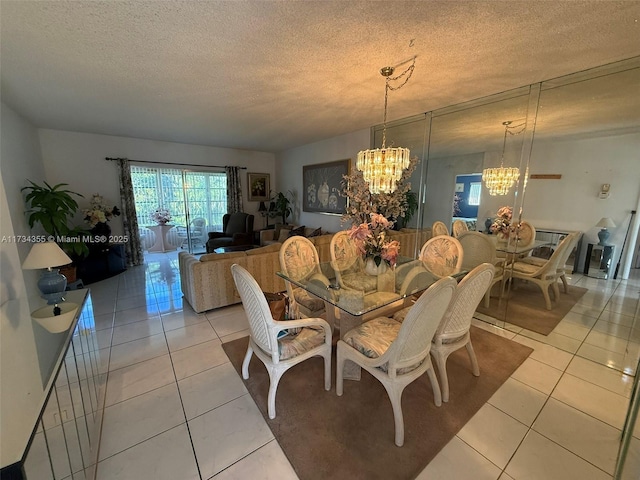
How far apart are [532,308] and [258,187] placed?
596 cm

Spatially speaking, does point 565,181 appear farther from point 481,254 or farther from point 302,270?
point 302,270

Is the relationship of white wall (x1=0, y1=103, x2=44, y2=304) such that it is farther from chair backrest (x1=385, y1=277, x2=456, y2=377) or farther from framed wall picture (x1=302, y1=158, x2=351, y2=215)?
framed wall picture (x1=302, y1=158, x2=351, y2=215)

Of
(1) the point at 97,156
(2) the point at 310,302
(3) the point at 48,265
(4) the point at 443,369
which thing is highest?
(1) the point at 97,156

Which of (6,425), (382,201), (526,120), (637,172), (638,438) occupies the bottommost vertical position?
(638,438)

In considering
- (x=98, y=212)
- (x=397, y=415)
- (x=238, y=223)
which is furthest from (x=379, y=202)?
(x=98, y=212)

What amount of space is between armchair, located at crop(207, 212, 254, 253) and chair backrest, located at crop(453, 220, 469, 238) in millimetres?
3805

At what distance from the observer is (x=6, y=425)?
2.84 ft

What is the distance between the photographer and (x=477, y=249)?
3.10 meters

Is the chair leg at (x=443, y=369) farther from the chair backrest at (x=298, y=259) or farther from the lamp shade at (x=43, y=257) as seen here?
the lamp shade at (x=43, y=257)

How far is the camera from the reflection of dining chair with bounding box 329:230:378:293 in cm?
210

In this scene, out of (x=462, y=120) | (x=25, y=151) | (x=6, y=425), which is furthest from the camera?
(x=25, y=151)

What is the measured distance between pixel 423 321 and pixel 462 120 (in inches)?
117

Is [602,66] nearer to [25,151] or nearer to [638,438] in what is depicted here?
[638,438]

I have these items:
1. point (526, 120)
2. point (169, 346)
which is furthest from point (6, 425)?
point (526, 120)
